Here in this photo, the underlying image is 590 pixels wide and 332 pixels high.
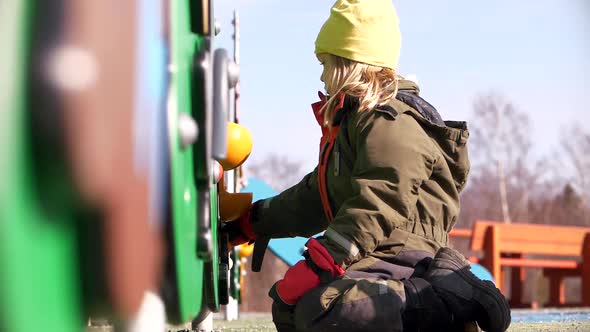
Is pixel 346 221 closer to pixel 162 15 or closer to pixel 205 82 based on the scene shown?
pixel 205 82

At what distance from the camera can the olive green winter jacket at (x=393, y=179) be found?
6.69 ft

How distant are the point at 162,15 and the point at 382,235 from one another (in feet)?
4.06

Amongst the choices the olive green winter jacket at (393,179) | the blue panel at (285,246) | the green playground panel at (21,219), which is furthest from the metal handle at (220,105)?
the blue panel at (285,246)

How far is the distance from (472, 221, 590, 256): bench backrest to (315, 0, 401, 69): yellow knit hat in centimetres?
730

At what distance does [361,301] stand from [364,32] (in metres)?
0.73

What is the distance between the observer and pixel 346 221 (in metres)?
2.04

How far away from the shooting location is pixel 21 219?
0.79m

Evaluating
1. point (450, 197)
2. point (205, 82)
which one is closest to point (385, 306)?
point (450, 197)

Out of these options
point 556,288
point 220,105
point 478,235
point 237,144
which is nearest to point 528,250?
point 478,235

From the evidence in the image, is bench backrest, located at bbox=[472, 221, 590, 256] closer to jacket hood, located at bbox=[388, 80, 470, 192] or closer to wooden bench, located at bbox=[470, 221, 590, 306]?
wooden bench, located at bbox=[470, 221, 590, 306]

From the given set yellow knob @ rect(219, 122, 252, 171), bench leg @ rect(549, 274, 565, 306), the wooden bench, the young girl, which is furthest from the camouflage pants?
bench leg @ rect(549, 274, 565, 306)

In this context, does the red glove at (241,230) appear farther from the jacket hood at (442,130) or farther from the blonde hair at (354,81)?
the jacket hood at (442,130)

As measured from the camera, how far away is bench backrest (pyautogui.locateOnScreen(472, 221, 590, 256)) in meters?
9.55

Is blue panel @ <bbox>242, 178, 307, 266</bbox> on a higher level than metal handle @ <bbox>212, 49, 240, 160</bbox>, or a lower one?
lower
